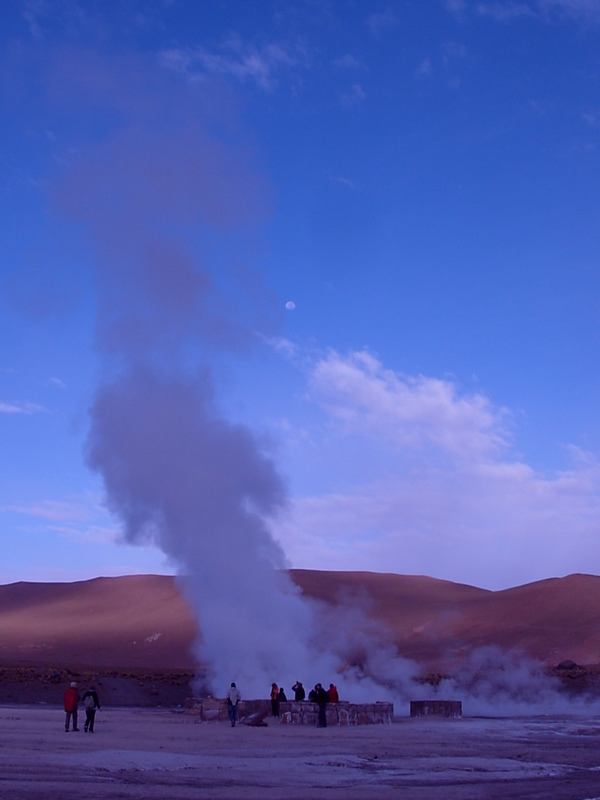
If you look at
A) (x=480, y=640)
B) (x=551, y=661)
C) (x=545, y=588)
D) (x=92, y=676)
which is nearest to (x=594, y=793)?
(x=92, y=676)

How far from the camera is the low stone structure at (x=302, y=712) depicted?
2973cm

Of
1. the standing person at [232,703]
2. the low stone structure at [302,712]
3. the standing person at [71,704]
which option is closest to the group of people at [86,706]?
the standing person at [71,704]

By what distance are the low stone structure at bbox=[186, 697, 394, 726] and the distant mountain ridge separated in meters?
44.4

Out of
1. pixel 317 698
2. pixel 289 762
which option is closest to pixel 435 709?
pixel 317 698

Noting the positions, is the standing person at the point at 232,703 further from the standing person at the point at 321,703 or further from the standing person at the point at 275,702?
the standing person at the point at 321,703

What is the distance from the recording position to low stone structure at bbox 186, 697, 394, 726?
29.7 meters

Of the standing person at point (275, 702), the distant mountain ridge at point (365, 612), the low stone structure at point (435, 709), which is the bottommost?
the low stone structure at point (435, 709)

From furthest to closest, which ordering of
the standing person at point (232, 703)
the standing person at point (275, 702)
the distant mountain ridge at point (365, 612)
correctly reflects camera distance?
the distant mountain ridge at point (365, 612) < the standing person at point (275, 702) < the standing person at point (232, 703)

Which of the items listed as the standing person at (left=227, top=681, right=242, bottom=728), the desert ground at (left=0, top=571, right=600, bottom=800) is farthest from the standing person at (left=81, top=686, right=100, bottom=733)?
the standing person at (left=227, top=681, right=242, bottom=728)

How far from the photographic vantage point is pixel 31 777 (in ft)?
44.1

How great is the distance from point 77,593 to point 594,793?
401 feet

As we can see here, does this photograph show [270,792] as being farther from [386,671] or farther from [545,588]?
[545,588]

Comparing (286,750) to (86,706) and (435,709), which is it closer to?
(86,706)

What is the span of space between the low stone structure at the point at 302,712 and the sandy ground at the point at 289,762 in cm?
139
